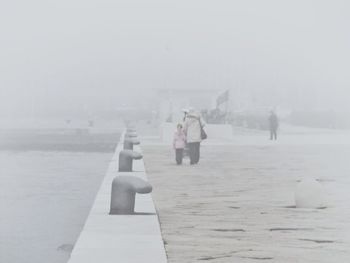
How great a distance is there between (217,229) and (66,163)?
15277mm

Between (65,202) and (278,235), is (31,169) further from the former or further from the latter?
(278,235)

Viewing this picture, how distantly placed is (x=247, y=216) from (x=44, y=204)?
4607 mm

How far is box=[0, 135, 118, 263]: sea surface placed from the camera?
8625 millimetres

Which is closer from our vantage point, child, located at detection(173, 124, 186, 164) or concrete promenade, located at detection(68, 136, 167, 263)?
concrete promenade, located at detection(68, 136, 167, 263)

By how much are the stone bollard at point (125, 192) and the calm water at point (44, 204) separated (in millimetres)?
692

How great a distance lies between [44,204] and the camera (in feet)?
41.9

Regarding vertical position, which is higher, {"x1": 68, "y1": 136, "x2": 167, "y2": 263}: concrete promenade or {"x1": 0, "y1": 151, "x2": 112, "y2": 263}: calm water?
{"x1": 68, "y1": 136, "x2": 167, "y2": 263}: concrete promenade

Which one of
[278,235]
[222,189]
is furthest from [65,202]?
[278,235]

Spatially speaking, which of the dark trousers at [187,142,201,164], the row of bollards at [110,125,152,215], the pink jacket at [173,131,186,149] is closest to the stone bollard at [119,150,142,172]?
the pink jacket at [173,131,186,149]

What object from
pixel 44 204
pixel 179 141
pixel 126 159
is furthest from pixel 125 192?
pixel 179 141

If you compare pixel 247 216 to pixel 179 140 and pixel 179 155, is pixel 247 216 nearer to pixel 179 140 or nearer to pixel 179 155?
pixel 179 140

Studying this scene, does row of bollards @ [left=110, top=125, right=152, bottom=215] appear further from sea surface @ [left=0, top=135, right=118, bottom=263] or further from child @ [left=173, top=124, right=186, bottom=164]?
child @ [left=173, top=124, right=186, bottom=164]

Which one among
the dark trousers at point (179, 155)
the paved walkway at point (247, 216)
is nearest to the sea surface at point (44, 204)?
the paved walkway at point (247, 216)

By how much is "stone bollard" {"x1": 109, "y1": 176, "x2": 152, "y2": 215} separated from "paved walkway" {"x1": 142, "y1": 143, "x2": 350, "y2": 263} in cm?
44
